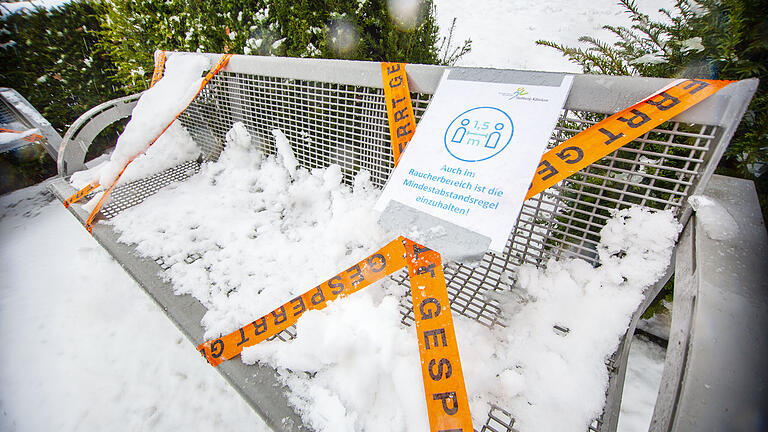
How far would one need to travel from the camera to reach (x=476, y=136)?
Result: 1.04 meters

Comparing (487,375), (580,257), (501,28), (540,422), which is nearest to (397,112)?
(580,257)

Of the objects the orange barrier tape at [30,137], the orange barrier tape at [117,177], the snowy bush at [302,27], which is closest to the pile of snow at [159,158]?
the orange barrier tape at [117,177]

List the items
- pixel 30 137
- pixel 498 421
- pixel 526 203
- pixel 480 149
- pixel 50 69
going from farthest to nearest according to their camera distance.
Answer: pixel 50 69 → pixel 30 137 → pixel 526 203 → pixel 480 149 → pixel 498 421

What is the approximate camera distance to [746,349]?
1.77ft

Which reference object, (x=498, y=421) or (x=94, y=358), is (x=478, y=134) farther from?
(x=94, y=358)

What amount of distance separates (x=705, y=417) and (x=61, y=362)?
242 centimetres

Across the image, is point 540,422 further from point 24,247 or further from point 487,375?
point 24,247

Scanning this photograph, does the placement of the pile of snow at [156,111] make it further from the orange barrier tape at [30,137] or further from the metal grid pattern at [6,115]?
the metal grid pattern at [6,115]

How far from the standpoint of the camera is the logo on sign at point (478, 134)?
0.99 meters

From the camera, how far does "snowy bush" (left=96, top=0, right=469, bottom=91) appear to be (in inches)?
77.2

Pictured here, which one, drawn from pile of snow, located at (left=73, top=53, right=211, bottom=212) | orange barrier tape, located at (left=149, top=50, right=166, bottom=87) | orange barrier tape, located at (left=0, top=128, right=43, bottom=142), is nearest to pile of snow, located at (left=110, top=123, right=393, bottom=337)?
pile of snow, located at (left=73, top=53, right=211, bottom=212)

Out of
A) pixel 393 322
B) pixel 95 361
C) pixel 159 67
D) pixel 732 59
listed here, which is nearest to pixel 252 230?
pixel 393 322

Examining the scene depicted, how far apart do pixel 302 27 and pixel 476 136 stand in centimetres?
151

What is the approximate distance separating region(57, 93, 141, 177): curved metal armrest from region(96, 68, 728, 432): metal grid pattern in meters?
0.44
